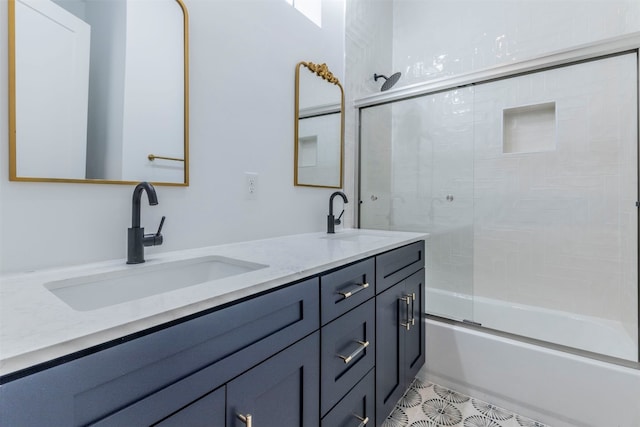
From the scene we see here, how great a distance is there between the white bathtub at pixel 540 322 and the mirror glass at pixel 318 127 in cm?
110

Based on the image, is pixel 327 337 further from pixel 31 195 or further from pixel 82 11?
pixel 82 11

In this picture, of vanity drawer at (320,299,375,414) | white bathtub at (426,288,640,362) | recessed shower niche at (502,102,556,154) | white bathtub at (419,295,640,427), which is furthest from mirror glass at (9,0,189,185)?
recessed shower niche at (502,102,556,154)

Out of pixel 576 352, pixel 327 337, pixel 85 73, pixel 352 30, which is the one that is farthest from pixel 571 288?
pixel 85 73

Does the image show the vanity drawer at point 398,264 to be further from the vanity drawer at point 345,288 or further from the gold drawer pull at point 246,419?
the gold drawer pull at point 246,419

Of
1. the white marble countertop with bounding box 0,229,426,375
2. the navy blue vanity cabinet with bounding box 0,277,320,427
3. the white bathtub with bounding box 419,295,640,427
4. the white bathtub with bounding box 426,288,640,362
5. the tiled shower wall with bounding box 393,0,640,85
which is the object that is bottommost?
the white bathtub with bounding box 419,295,640,427

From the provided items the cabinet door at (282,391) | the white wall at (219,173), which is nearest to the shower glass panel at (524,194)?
the white wall at (219,173)

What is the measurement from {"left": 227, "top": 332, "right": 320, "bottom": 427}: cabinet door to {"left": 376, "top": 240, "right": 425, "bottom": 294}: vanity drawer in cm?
46

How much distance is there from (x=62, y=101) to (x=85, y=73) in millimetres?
110

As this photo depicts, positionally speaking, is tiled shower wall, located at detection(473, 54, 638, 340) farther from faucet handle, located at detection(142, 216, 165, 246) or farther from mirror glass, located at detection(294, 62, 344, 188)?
faucet handle, located at detection(142, 216, 165, 246)

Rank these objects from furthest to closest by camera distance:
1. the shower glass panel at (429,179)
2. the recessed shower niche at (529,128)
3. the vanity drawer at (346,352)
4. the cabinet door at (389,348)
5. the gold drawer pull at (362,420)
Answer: the shower glass panel at (429,179) → the recessed shower niche at (529,128) → the cabinet door at (389,348) → the gold drawer pull at (362,420) → the vanity drawer at (346,352)

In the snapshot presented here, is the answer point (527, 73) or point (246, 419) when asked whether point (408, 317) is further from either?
point (527, 73)

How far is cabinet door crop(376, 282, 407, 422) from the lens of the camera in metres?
1.23

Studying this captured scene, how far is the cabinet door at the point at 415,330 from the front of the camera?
4.88 feet

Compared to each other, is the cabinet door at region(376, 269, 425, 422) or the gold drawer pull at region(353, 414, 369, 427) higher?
the cabinet door at region(376, 269, 425, 422)
